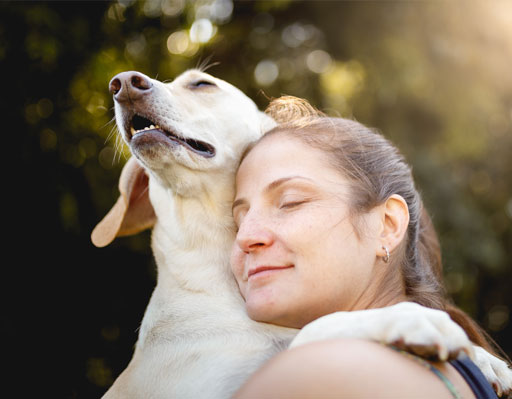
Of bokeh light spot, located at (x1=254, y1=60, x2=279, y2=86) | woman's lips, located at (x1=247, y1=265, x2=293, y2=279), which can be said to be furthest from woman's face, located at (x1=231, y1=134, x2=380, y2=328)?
bokeh light spot, located at (x1=254, y1=60, x2=279, y2=86)

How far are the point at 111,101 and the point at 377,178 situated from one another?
11.3ft

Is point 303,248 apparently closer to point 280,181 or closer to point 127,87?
point 280,181

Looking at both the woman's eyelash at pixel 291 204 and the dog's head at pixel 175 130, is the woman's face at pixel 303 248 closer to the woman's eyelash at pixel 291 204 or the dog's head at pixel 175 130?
the woman's eyelash at pixel 291 204

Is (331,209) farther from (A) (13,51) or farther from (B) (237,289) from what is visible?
(A) (13,51)

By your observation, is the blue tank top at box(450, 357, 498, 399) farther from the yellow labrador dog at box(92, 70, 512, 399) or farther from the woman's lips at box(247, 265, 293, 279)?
the woman's lips at box(247, 265, 293, 279)

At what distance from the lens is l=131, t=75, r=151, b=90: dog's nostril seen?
2.27 metres

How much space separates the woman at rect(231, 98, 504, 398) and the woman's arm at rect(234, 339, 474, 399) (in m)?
0.18

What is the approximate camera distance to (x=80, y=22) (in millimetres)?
4613

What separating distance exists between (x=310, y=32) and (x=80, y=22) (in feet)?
8.66

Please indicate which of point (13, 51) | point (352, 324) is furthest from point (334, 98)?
point (352, 324)

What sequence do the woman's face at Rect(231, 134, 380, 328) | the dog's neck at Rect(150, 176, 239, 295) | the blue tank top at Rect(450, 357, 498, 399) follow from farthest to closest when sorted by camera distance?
the dog's neck at Rect(150, 176, 239, 295) < the woman's face at Rect(231, 134, 380, 328) < the blue tank top at Rect(450, 357, 498, 399)

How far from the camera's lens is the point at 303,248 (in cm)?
170

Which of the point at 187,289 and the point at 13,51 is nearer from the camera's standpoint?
the point at 187,289

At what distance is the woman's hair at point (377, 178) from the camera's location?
1.91 metres
